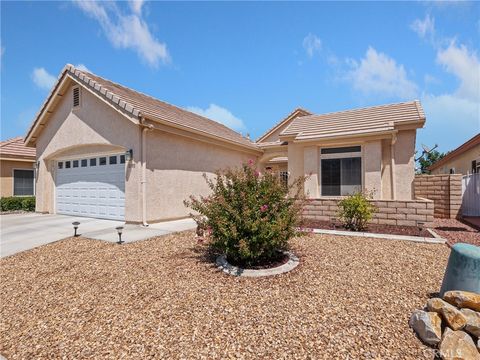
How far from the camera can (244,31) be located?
11227 millimetres

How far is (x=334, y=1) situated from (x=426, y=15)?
3434 millimetres

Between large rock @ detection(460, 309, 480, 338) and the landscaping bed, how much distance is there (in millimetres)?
5508

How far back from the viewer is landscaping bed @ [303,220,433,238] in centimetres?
858

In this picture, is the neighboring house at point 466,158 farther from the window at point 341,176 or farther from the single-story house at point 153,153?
the window at point 341,176

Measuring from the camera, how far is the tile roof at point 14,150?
58.0ft

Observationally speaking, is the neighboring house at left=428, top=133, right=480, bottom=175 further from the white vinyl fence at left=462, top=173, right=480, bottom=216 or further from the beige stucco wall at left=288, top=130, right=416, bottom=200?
the beige stucco wall at left=288, top=130, right=416, bottom=200

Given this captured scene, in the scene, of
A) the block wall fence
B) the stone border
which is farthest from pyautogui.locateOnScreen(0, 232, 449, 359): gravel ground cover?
the block wall fence

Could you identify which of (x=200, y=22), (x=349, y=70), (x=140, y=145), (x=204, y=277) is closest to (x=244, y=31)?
(x=200, y=22)

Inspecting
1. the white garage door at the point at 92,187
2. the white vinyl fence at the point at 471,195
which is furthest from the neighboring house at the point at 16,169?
the white vinyl fence at the point at 471,195

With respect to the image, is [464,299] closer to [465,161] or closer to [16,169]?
[465,161]

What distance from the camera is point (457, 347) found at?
2.83 meters

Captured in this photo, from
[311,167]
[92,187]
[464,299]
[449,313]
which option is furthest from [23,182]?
[464,299]

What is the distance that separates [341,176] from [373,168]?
1.45m

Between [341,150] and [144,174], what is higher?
[341,150]
